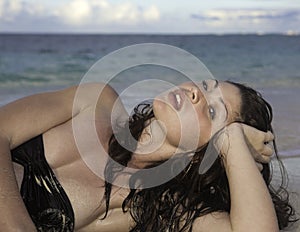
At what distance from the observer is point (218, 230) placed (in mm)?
2424

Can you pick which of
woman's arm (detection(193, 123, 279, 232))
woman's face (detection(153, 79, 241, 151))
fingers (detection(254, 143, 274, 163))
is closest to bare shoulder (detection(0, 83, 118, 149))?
woman's face (detection(153, 79, 241, 151))

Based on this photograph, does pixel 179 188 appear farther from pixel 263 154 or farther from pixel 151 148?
pixel 263 154

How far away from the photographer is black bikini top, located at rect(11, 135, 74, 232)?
2398 mm

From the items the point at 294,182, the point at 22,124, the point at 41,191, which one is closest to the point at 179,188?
the point at 41,191

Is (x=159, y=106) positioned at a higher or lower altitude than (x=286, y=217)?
higher

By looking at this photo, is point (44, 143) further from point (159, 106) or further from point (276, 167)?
point (276, 167)

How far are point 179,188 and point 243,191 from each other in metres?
0.37

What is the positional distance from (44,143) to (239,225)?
0.83 m

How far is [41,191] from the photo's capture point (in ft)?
7.90

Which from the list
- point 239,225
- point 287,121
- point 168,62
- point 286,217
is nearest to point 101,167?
point 239,225

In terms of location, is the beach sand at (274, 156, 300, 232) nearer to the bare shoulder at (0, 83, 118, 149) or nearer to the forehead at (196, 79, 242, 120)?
the forehead at (196, 79, 242, 120)

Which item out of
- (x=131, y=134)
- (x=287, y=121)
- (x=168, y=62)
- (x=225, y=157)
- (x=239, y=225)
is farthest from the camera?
(x=168, y=62)

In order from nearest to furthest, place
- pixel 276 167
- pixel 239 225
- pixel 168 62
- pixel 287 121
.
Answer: pixel 239 225, pixel 276 167, pixel 287 121, pixel 168 62

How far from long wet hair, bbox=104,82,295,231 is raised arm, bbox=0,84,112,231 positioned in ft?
0.86
